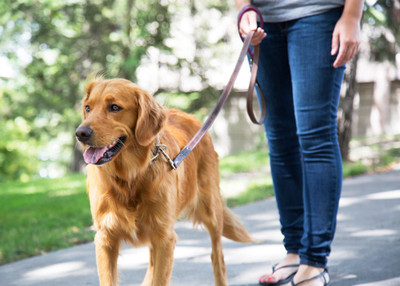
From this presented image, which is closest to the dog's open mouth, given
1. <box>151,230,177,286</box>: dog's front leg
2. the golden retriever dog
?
the golden retriever dog

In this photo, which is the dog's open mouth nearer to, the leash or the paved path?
the leash

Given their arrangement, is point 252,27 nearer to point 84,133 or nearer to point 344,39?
point 344,39

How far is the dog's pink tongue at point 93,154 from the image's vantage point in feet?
7.74

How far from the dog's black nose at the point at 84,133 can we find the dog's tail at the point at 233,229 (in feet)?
4.86

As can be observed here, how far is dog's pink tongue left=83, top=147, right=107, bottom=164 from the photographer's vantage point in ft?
7.74

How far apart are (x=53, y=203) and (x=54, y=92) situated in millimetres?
8833

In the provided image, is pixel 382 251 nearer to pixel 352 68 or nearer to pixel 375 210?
pixel 375 210

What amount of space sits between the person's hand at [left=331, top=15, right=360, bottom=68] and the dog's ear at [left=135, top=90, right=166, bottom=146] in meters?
0.98

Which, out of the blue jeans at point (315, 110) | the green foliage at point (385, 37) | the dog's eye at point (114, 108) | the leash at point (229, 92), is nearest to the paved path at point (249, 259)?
the blue jeans at point (315, 110)

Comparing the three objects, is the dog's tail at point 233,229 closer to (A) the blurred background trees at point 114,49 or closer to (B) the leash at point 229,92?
(B) the leash at point 229,92

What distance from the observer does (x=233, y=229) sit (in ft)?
11.5

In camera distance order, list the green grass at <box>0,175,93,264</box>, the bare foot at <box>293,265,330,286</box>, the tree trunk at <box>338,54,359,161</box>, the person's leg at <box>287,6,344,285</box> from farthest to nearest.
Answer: the tree trunk at <box>338,54,359,161</box>, the green grass at <box>0,175,93,264</box>, the bare foot at <box>293,265,330,286</box>, the person's leg at <box>287,6,344,285</box>

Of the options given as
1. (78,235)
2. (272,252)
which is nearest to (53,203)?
(78,235)

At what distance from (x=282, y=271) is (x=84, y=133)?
152cm
